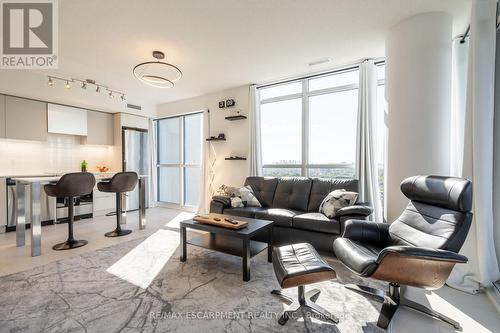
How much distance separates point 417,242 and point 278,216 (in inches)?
61.6

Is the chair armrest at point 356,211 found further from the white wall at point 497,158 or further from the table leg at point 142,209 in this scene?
the table leg at point 142,209

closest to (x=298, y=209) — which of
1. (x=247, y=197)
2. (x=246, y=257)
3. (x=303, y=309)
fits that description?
(x=247, y=197)

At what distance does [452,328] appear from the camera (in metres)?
1.59

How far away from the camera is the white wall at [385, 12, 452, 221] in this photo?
246 centimetres

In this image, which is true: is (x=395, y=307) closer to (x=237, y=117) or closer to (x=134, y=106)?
(x=237, y=117)

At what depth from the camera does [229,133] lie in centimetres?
487

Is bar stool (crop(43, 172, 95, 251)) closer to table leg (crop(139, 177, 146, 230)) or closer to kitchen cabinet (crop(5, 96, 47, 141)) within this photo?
table leg (crop(139, 177, 146, 230))

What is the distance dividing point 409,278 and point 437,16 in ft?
8.73

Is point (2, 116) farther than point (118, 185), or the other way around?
point (2, 116)

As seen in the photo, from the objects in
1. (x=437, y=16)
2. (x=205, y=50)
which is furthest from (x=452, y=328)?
(x=205, y=50)

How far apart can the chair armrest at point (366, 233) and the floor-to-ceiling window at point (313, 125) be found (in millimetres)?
1506

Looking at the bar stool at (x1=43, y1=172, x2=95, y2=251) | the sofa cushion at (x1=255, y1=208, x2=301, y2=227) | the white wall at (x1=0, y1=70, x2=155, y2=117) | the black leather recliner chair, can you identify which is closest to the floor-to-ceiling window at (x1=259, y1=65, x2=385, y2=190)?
the sofa cushion at (x1=255, y1=208, x2=301, y2=227)

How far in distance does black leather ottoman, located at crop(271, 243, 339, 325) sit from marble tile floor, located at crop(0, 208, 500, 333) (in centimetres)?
8

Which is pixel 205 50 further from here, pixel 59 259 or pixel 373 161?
pixel 59 259
